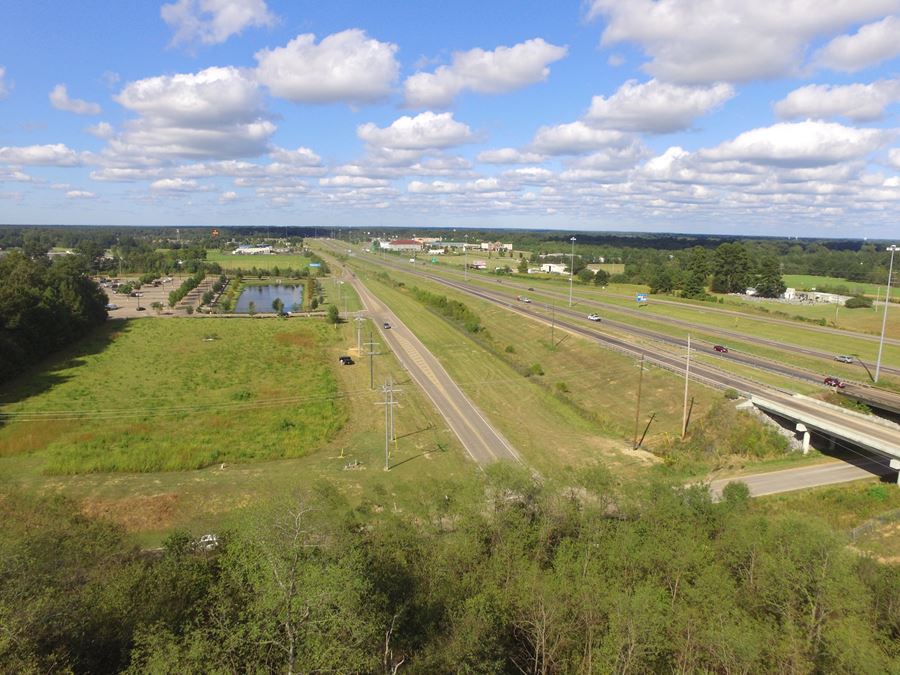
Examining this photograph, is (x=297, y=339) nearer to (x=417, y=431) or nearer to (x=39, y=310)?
(x=39, y=310)

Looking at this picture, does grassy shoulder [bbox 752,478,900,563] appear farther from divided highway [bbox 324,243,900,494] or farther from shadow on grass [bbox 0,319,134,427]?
shadow on grass [bbox 0,319,134,427]

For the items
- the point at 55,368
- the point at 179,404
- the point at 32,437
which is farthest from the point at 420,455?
the point at 55,368

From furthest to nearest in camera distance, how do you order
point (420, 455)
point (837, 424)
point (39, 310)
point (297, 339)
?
point (297, 339)
point (39, 310)
point (420, 455)
point (837, 424)

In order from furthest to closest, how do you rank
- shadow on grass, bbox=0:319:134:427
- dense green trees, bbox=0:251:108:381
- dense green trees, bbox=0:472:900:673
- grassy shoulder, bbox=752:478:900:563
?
dense green trees, bbox=0:251:108:381
shadow on grass, bbox=0:319:134:427
grassy shoulder, bbox=752:478:900:563
dense green trees, bbox=0:472:900:673

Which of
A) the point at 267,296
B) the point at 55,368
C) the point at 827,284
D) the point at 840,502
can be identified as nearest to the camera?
the point at 840,502

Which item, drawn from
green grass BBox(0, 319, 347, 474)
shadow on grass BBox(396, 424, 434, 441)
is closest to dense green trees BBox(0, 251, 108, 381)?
green grass BBox(0, 319, 347, 474)

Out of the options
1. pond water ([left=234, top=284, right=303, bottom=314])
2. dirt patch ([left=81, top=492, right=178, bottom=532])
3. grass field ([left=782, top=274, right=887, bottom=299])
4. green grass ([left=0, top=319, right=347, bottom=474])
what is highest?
grass field ([left=782, top=274, right=887, bottom=299])

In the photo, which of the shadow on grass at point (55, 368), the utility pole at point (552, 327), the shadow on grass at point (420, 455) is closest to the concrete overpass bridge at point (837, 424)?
the shadow on grass at point (420, 455)
